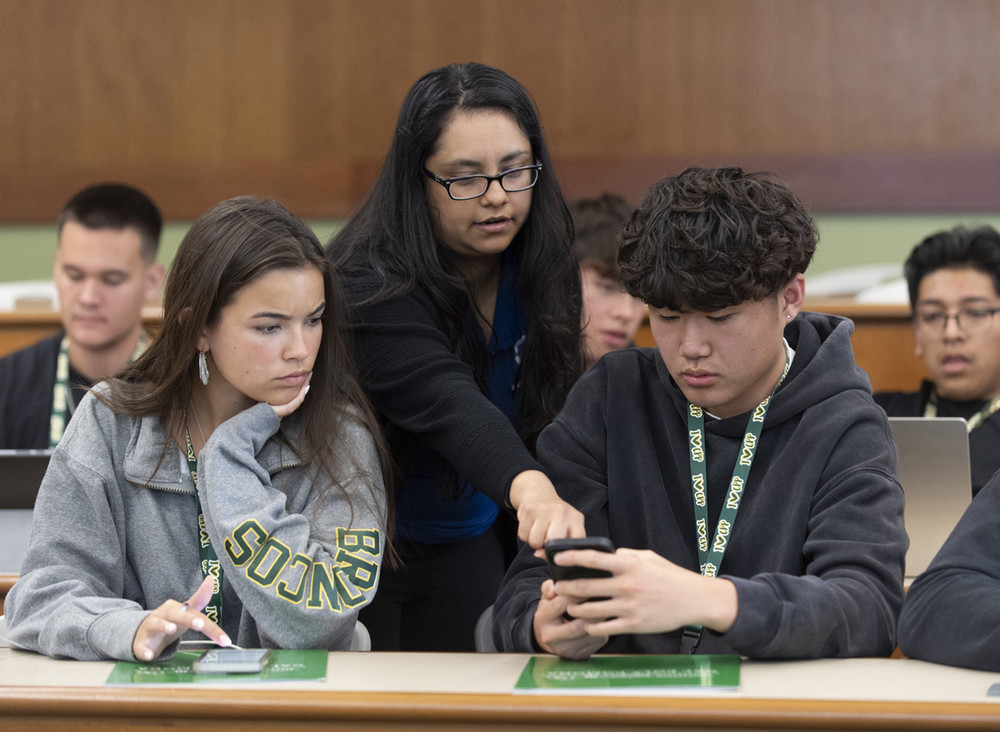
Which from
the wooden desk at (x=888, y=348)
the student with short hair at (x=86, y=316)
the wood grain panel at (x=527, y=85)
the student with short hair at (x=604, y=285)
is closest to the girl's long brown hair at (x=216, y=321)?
the student with short hair at (x=604, y=285)

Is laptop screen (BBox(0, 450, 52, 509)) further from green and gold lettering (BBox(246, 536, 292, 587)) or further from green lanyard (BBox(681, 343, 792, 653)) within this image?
green lanyard (BBox(681, 343, 792, 653))

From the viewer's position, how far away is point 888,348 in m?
3.19

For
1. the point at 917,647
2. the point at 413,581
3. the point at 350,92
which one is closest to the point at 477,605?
the point at 413,581

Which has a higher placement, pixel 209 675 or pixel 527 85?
pixel 527 85

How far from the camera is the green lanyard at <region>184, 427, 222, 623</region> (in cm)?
155

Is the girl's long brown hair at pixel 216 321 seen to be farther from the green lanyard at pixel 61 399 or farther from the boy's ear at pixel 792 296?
the green lanyard at pixel 61 399

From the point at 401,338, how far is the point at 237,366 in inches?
10.5

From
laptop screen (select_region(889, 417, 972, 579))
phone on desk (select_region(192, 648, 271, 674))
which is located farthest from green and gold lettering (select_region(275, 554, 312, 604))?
laptop screen (select_region(889, 417, 972, 579))

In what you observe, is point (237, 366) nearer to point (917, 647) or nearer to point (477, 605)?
point (477, 605)

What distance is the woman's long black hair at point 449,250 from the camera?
5.93 ft

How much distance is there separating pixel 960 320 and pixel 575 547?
206 centimetres

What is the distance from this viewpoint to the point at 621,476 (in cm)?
157

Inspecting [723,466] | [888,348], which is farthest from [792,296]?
[888,348]

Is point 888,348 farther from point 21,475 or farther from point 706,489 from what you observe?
point 21,475
